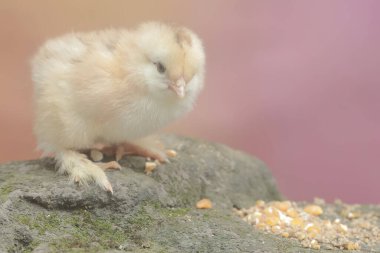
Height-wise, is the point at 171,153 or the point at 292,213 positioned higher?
the point at 171,153

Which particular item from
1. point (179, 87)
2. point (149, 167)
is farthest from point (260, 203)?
point (179, 87)

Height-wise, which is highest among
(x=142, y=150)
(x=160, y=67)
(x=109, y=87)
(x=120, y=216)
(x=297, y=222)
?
(x=160, y=67)

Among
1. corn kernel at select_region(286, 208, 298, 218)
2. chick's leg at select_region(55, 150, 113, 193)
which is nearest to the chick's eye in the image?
chick's leg at select_region(55, 150, 113, 193)

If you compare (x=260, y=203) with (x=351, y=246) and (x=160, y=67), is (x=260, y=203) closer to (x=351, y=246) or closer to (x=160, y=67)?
(x=351, y=246)

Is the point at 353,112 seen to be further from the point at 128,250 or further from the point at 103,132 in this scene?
the point at 128,250

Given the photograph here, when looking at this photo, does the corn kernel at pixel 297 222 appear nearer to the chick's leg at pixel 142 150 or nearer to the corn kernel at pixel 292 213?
the corn kernel at pixel 292 213

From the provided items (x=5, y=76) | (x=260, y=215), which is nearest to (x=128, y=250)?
(x=260, y=215)
